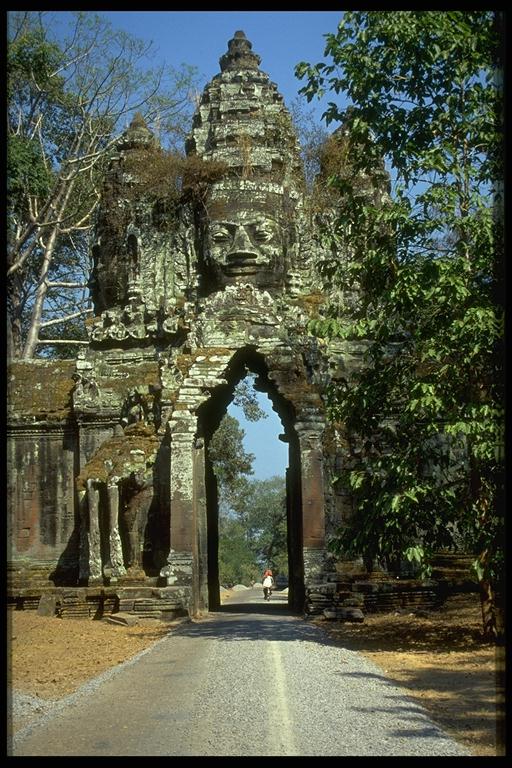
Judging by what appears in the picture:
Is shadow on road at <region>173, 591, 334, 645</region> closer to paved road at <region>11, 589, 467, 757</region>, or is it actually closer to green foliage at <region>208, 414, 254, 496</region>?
paved road at <region>11, 589, 467, 757</region>

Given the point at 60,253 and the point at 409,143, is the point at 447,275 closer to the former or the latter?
the point at 409,143

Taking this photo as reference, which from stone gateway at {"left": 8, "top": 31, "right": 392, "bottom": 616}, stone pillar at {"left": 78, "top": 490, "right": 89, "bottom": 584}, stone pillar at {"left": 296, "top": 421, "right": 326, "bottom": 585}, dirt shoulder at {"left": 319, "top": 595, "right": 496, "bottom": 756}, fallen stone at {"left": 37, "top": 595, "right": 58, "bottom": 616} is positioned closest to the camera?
dirt shoulder at {"left": 319, "top": 595, "right": 496, "bottom": 756}

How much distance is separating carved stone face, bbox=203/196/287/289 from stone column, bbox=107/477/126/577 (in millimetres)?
4928

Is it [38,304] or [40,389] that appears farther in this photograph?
[38,304]

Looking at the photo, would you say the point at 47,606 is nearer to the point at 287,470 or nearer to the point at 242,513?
the point at 287,470

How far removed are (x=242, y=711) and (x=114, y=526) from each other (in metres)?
10.6

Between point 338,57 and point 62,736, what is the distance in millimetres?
8527

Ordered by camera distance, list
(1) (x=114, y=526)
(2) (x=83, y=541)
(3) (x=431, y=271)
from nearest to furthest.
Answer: (3) (x=431, y=271) < (1) (x=114, y=526) < (2) (x=83, y=541)

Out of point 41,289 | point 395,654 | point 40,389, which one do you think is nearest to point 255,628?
point 395,654

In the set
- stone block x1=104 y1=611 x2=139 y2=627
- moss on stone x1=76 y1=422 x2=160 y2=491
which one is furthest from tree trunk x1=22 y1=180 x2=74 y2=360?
stone block x1=104 y1=611 x2=139 y2=627

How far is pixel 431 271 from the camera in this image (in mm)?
11383

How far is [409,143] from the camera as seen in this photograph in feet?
39.1

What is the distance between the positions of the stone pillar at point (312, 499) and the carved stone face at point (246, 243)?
4.12 metres

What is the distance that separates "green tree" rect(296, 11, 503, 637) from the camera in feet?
36.9
